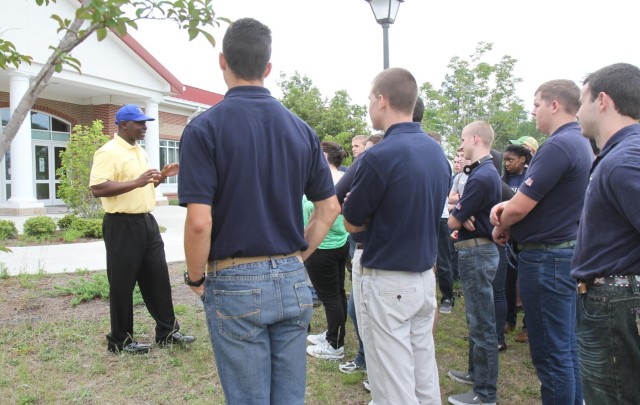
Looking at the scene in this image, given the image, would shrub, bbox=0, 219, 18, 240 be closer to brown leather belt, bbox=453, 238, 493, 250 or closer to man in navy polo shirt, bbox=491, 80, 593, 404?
brown leather belt, bbox=453, 238, 493, 250

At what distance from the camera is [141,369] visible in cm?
427

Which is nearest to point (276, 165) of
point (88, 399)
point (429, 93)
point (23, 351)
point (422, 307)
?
point (422, 307)

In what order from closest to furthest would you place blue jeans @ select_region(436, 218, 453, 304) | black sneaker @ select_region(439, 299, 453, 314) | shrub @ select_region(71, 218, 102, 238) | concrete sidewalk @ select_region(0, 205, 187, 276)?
black sneaker @ select_region(439, 299, 453, 314), blue jeans @ select_region(436, 218, 453, 304), concrete sidewalk @ select_region(0, 205, 187, 276), shrub @ select_region(71, 218, 102, 238)

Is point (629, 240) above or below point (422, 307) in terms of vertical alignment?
above

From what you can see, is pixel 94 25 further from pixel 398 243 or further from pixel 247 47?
pixel 398 243

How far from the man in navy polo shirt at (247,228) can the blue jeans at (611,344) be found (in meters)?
1.28

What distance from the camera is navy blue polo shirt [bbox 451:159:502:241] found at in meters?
3.64

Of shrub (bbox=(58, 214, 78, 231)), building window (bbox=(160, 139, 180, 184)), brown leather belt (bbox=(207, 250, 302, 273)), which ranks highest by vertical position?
building window (bbox=(160, 139, 180, 184))

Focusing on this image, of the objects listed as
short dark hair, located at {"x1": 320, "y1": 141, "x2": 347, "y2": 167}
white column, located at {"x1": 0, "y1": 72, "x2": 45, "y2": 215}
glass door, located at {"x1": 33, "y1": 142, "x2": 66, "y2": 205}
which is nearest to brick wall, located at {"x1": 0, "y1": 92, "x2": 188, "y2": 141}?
glass door, located at {"x1": 33, "y1": 142, "x2": 66, "y2": 205}

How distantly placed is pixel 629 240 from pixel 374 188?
1.23 metres

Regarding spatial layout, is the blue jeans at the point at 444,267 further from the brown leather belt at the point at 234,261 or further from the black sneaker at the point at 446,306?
the brown leather belt at the point at 234,261

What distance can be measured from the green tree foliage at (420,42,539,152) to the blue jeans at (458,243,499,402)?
810 inches

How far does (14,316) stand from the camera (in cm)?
572

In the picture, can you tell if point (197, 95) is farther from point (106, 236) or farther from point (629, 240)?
point (629, 240)
